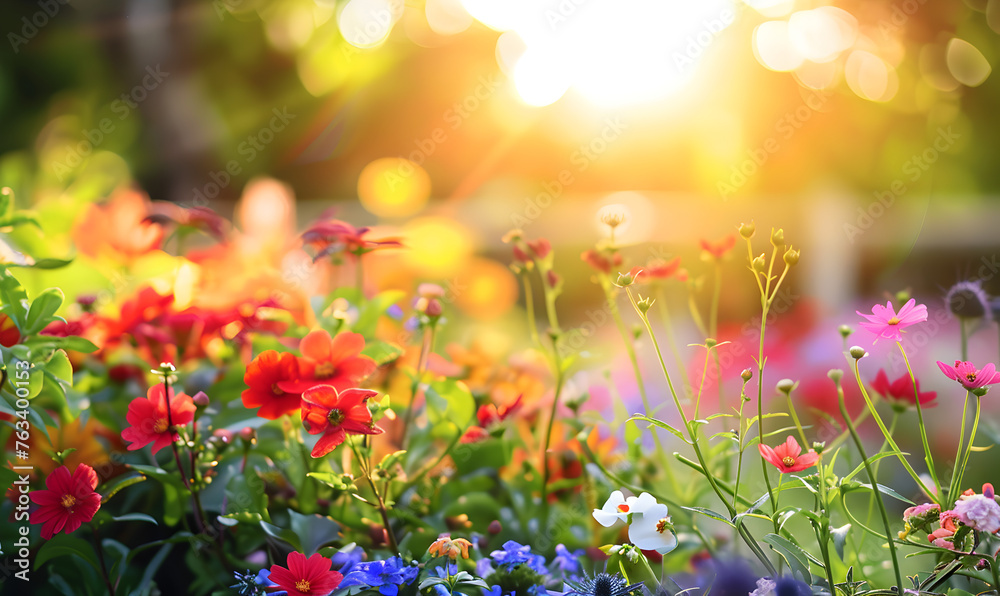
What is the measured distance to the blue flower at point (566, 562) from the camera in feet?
1.68

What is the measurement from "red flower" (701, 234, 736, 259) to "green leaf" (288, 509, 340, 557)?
404mm

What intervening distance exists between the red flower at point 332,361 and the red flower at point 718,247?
33cm

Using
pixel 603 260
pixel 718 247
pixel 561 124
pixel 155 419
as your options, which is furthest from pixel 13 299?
pixel 561 124

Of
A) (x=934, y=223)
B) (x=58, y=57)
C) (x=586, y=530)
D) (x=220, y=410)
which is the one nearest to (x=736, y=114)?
(x=934, y=223)

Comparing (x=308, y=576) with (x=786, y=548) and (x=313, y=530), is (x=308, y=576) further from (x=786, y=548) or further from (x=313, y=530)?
(x=786, y=548)

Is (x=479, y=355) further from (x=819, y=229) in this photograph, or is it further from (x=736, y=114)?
(x=819, y=229)

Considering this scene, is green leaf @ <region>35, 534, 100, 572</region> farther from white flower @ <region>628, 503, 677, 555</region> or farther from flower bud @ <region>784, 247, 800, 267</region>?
flower bud @ <region>784, 247, 800, 267</region>

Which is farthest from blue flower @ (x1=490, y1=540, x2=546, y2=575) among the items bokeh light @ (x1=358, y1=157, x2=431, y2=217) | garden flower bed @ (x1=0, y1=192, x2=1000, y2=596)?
bokeh light @ (x1=358, y1=157, x2=431, y2=217)

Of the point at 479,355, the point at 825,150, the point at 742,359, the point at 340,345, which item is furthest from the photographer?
the point at 825,150

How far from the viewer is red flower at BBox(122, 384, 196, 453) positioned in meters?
0.46

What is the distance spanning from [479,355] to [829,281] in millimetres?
1685

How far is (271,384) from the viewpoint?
489 millimetres

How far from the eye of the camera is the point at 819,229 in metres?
2.08

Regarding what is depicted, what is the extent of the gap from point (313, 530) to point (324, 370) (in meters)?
0.12
